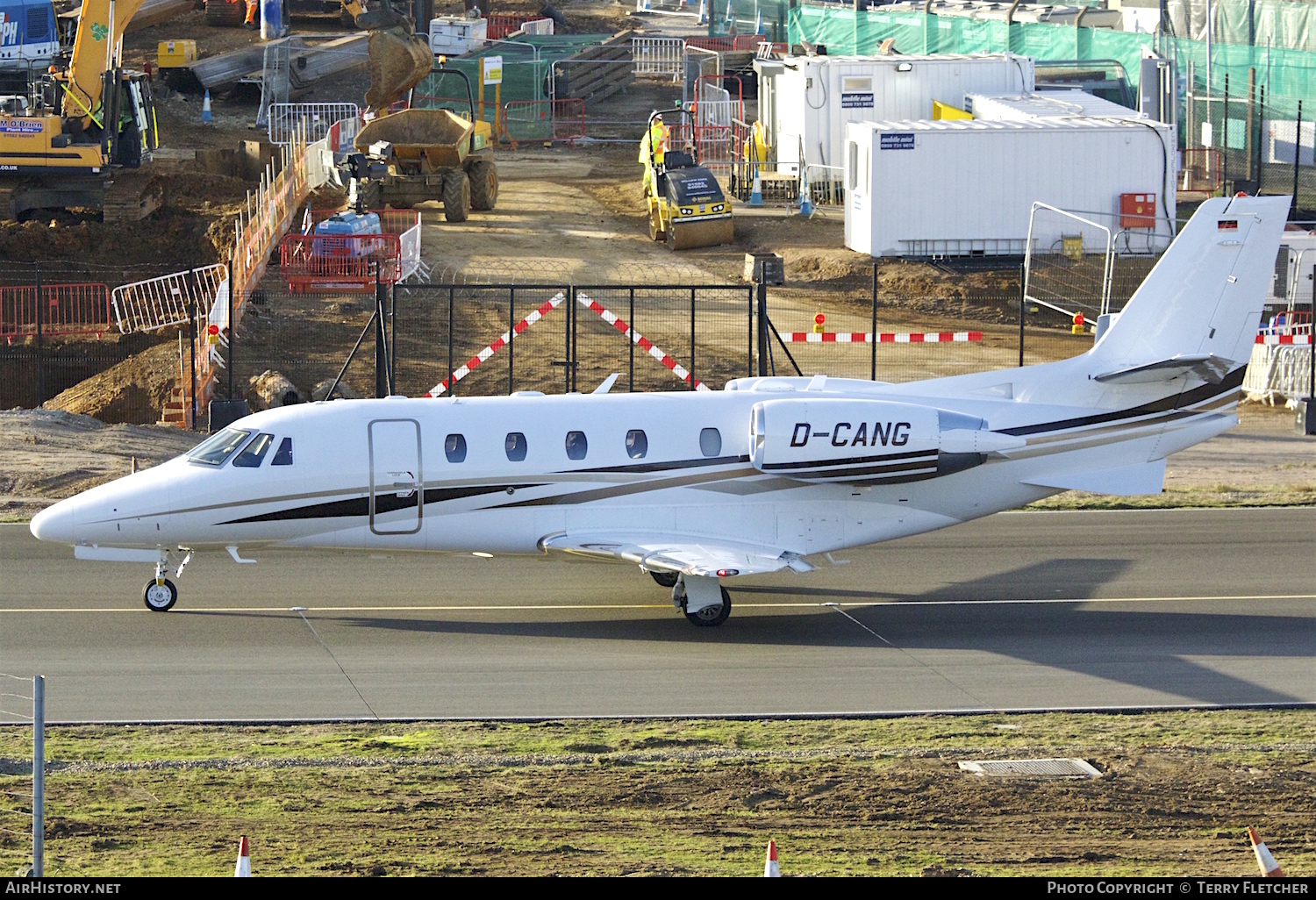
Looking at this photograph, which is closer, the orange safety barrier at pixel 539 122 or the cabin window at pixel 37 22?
the cabin window at pixel 37 22

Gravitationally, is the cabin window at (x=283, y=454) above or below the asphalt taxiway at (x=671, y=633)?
above

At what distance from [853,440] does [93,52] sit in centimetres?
3380

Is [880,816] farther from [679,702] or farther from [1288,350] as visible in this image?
[1288,350]

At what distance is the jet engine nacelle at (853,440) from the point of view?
19719mm

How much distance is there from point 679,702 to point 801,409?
432 centimetres

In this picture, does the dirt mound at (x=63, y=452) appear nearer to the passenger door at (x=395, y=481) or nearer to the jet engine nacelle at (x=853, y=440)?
the passenger door at (x=395, y=481)

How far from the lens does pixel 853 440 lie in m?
19.7

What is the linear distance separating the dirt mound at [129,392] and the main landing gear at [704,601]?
57.4ft

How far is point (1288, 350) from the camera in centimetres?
3394

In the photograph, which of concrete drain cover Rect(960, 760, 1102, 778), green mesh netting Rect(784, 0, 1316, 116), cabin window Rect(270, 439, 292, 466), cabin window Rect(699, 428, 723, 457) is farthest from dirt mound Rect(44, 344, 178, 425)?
green mesh netting Rect(784, 0, 1316, 116)

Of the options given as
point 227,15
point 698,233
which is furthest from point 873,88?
point 227,15

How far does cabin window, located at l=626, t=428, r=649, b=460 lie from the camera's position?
19969 mm

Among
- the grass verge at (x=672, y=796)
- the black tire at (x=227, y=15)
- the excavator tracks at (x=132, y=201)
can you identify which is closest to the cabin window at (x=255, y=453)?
the grass verge at (x=672, y=796)

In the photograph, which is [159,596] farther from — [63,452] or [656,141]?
[656,141]
